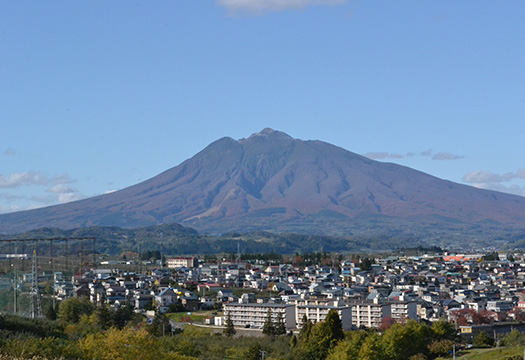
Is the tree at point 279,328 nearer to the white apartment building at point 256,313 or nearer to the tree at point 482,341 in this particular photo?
the white apartment building at point 256,313

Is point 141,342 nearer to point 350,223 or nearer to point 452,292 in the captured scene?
point 452,292

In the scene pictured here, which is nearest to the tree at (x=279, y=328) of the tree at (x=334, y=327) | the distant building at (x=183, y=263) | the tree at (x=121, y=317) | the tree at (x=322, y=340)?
the tree at (x=322, y=340)

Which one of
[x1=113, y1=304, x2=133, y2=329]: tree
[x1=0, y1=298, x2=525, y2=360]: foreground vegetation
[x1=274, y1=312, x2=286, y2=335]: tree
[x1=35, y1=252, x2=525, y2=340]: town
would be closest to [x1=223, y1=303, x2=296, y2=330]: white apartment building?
[x1=35, y1=252, x2=525, y2=340]: town

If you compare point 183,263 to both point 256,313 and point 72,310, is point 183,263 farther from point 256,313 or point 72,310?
point 72,310

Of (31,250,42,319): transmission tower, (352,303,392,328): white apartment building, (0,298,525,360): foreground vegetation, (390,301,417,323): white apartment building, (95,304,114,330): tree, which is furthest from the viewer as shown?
(390,301,417,323): white apartment building

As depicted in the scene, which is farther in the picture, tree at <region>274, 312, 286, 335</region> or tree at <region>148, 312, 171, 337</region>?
tree at <region>274, 312, 286, 335</region>

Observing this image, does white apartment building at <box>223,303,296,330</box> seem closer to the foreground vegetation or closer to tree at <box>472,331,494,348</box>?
the foreground vegetation

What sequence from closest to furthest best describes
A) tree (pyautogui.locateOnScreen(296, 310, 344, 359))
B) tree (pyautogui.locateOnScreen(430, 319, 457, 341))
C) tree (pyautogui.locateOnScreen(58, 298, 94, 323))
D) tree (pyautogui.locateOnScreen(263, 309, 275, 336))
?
1. tree (pyautogui.locateOnScreen(296, 310, 344, 359))
2. tree (pyautogui.locateOnScreen(430, 319, 457, 341))
3. tree (pyautogui.locateOnScreen(263, 309, 275, 336))
4. tree (pyautogui.locateOnScreen(58, 298, 94, 323))

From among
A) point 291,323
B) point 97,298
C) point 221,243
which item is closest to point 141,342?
point 291,323

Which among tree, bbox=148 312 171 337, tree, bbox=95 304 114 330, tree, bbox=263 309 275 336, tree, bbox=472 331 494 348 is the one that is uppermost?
tree, bbox=95 304 114 330
